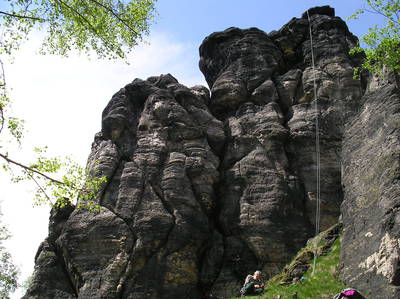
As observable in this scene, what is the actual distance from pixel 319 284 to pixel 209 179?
17.4 meters

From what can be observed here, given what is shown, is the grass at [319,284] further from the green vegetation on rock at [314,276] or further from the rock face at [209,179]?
the rock face at [209,179]

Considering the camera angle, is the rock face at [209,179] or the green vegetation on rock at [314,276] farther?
the rock face at [209,179]

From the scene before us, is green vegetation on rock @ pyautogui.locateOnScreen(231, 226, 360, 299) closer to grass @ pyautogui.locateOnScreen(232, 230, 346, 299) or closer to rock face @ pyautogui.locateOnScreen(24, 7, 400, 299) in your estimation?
grass @ pyautogui.locateOnScreen(232, 230, 346, 299)

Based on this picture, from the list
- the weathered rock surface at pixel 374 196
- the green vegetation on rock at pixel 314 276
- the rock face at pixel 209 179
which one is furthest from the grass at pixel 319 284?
the rock face at pixel 209 179

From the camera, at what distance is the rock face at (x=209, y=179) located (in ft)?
99.6

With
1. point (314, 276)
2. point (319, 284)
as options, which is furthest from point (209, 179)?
point (319, 284)

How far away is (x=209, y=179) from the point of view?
3472cm

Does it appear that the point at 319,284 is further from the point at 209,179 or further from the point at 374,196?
the point at 209,179

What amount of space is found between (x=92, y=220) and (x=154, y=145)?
799 centimetres

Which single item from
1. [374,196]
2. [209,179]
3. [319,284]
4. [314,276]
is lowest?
[319,284]

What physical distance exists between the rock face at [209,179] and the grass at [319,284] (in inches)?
203

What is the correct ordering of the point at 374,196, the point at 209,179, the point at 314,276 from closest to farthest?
the point at 374,196 < the point at 314,276 < the point at 209,179

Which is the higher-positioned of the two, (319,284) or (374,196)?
(374,196)

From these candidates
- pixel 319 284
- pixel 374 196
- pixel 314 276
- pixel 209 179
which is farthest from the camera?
pixel 209 179
